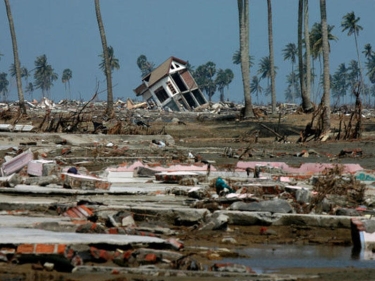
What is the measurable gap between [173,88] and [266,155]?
66255 millimetres

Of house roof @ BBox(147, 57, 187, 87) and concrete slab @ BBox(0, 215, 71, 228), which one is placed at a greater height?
house roof @ BBox(147, 57, 187, 87)

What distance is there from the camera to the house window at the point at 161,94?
3503 inches

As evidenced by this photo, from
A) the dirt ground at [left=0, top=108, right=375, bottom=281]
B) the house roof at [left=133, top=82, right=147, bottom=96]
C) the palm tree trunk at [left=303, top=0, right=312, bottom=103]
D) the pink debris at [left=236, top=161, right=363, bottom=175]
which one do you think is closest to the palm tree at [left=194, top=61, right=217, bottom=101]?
the house roof at [left=133, top=82, right=147, bottom=96]

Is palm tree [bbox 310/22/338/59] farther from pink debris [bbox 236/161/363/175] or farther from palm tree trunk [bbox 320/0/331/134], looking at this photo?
pink debris [bbox 236/161/363/175]

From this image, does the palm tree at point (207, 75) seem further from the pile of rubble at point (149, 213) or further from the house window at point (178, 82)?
the pile of rubble at point (149, 213)

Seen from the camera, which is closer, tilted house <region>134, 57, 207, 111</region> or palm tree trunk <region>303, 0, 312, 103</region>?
palm tree trunk <region>303, 0, 312, 103</region>

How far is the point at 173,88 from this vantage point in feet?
286

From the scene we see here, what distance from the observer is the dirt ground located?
6801mm

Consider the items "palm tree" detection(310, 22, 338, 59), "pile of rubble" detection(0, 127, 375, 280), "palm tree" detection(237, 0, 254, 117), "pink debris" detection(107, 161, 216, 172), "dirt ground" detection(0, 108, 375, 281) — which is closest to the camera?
"dirt ground" detection(0, 108, 375, 281)

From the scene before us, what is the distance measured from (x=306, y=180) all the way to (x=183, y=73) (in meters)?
73.4

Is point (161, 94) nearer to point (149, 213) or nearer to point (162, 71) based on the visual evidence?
point (162, 71)

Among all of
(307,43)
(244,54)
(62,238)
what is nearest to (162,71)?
(307,43)

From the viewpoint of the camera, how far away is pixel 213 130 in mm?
35656

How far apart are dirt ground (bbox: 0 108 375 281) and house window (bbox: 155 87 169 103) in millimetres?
47100
